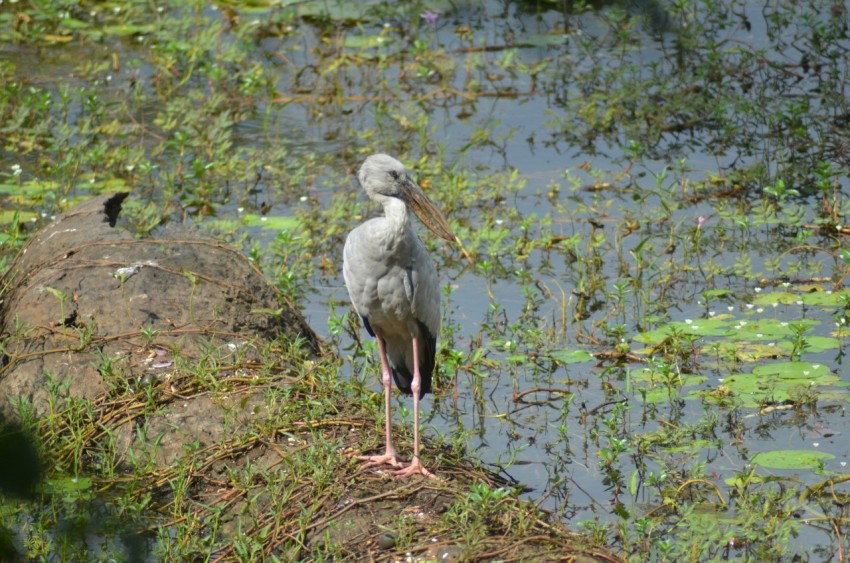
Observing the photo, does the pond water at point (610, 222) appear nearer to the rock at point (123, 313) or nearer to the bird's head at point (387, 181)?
the rock at point (123, 313)

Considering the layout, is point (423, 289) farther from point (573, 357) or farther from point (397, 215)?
point (573, 357)

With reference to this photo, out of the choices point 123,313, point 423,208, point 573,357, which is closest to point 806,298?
point 573,357

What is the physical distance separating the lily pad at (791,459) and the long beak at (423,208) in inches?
64.5

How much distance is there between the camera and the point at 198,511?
4.39m

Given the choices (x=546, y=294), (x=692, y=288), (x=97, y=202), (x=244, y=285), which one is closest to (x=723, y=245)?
(x=692, y=288)

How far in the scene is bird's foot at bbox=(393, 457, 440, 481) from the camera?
4504mm

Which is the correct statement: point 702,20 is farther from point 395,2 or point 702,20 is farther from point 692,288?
point 692,288

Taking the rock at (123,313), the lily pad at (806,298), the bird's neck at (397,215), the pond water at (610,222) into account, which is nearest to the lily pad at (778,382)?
the pond water at (610,222)

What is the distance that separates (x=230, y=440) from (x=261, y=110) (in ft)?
17.6

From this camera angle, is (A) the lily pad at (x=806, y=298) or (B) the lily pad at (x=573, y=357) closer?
(B) the lily pad at (x=573, y=357)

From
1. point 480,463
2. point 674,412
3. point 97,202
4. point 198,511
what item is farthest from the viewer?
point 97,202

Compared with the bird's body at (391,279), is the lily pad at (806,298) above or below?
below

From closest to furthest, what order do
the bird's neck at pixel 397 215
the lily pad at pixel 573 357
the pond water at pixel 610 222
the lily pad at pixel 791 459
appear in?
the bird's neck at pixel 397 215 < the lily pad at pixel 791 459 < the pond water at pixel 610 222 < the lily pad at pixel 573 357

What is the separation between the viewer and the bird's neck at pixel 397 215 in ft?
15.5
